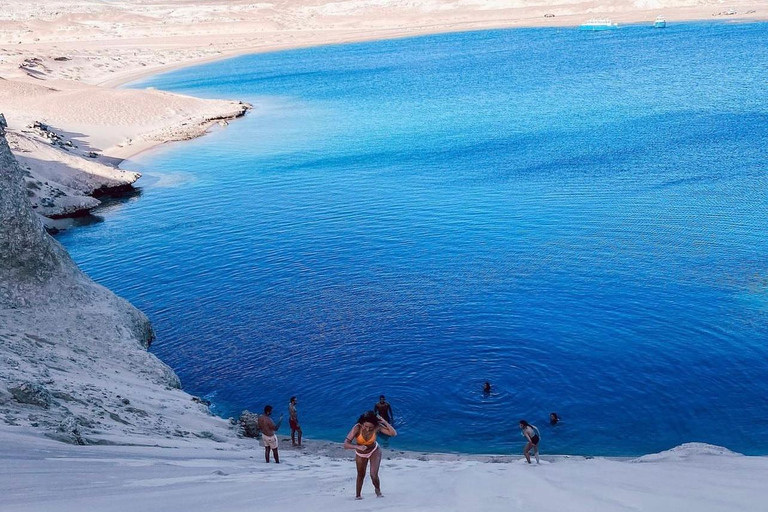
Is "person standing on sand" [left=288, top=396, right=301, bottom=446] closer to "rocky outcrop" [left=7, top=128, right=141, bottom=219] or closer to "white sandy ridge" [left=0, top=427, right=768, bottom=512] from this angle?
"white sandy ridge" [left=0, top=427, right=768, bottom=512]

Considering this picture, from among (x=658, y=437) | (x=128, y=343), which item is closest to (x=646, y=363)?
(x=658, y=437)

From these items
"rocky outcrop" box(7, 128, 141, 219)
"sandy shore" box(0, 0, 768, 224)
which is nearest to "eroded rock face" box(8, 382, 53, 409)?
"rocky outcrop" box(7, 128, 141, 219)

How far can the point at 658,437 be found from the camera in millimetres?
20141

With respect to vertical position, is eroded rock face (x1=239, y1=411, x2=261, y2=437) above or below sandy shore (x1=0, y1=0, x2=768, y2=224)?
below

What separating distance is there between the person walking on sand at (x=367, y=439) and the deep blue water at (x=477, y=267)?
25.9 ft

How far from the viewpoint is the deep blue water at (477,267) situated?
2223 centimetres

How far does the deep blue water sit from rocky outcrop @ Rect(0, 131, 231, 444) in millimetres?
2060

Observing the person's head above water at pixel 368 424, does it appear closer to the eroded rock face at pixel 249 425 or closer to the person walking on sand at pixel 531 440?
the person walking on sand at pixel 531 440

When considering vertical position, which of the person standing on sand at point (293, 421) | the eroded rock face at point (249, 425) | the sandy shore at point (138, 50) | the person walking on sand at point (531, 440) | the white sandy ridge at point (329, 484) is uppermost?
the sandy shore at point (138, 50)

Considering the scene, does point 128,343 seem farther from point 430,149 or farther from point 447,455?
point 430,149

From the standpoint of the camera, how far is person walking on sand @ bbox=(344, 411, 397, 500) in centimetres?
1211

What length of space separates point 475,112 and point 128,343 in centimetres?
4813

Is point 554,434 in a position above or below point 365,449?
below

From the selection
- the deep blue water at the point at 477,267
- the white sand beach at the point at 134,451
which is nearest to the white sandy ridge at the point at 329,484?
the white sand beach at the point at 134,451
